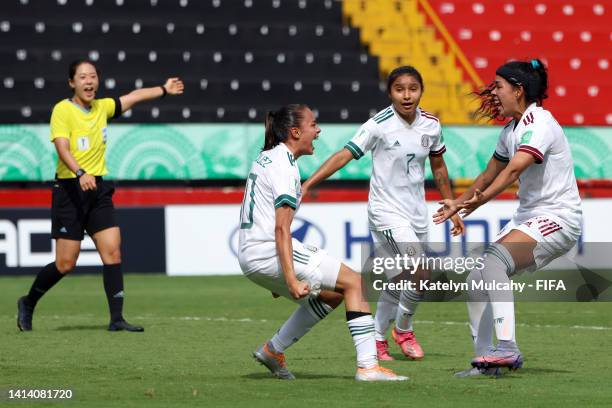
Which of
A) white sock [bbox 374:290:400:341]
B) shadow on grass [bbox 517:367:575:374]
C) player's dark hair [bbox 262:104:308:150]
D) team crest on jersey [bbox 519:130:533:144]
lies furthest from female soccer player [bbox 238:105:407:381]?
white sock [bbox 374:290:400:341]

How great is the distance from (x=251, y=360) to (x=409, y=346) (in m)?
1.11

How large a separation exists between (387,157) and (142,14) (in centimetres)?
1588

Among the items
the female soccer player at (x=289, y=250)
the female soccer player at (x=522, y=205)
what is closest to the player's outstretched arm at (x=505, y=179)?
the female soccer player at (x=522, y=205)

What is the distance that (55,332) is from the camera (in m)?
10.9

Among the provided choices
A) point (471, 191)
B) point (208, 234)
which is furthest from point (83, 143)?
point (208, 234)

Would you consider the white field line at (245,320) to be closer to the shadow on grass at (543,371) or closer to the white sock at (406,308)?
the white sock at (406,308)

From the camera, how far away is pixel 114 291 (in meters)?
11.1

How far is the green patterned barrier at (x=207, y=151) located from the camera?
18609mm

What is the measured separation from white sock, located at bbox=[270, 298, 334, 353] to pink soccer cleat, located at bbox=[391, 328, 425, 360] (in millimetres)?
1510

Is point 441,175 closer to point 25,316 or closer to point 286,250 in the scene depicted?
point 286,250

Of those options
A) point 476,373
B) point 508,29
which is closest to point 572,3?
point 508,29

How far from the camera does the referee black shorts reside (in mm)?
11039

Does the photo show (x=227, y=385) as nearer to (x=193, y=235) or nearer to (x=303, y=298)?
(x=303, y=298)

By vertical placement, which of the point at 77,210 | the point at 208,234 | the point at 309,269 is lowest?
the point at 208,234
